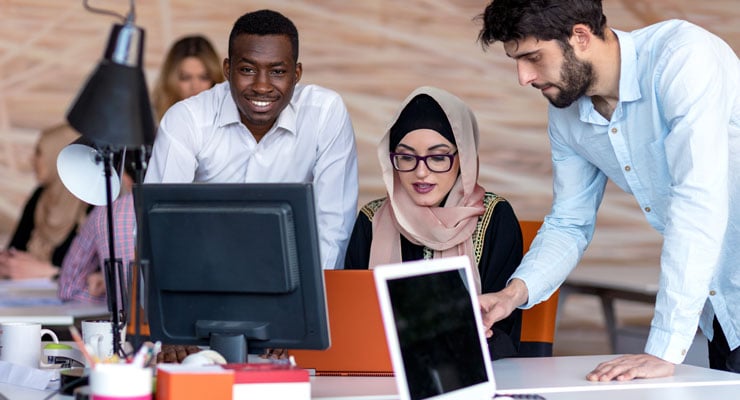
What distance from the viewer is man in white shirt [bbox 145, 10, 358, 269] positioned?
104 inches

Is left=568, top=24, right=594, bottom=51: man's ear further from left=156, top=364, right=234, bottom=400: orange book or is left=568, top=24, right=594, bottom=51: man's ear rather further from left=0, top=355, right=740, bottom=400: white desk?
left=156, top=364, right=234, bottom=400: orange book

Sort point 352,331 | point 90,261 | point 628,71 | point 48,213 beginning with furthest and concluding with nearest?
point 48,213, point 90,261, point 628,71, point 352,331

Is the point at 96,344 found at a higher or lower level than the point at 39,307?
higher

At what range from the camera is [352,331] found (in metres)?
2.03

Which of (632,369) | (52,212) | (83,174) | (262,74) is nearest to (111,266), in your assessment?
(83,174)

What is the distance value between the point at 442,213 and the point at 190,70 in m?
1.88

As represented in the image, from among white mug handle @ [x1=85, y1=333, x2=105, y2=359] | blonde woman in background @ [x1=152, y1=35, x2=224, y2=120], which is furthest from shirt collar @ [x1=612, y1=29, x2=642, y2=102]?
blonde woman in background @ [x1=152, y1=35, x2=224, y2=120]

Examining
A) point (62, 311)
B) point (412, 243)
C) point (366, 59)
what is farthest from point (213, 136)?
point (366, 59)

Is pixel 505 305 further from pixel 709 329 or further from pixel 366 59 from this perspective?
pixel 366 59

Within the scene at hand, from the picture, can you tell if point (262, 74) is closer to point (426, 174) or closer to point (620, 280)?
point (426, 174)

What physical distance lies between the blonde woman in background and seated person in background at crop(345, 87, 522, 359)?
5.03ft

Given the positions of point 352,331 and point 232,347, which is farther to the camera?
point 352,331

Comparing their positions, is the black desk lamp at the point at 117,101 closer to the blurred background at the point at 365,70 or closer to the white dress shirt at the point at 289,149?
the white dress shirt at the point at 289,149

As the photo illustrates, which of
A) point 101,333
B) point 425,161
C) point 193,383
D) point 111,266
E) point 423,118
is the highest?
point 423,118
